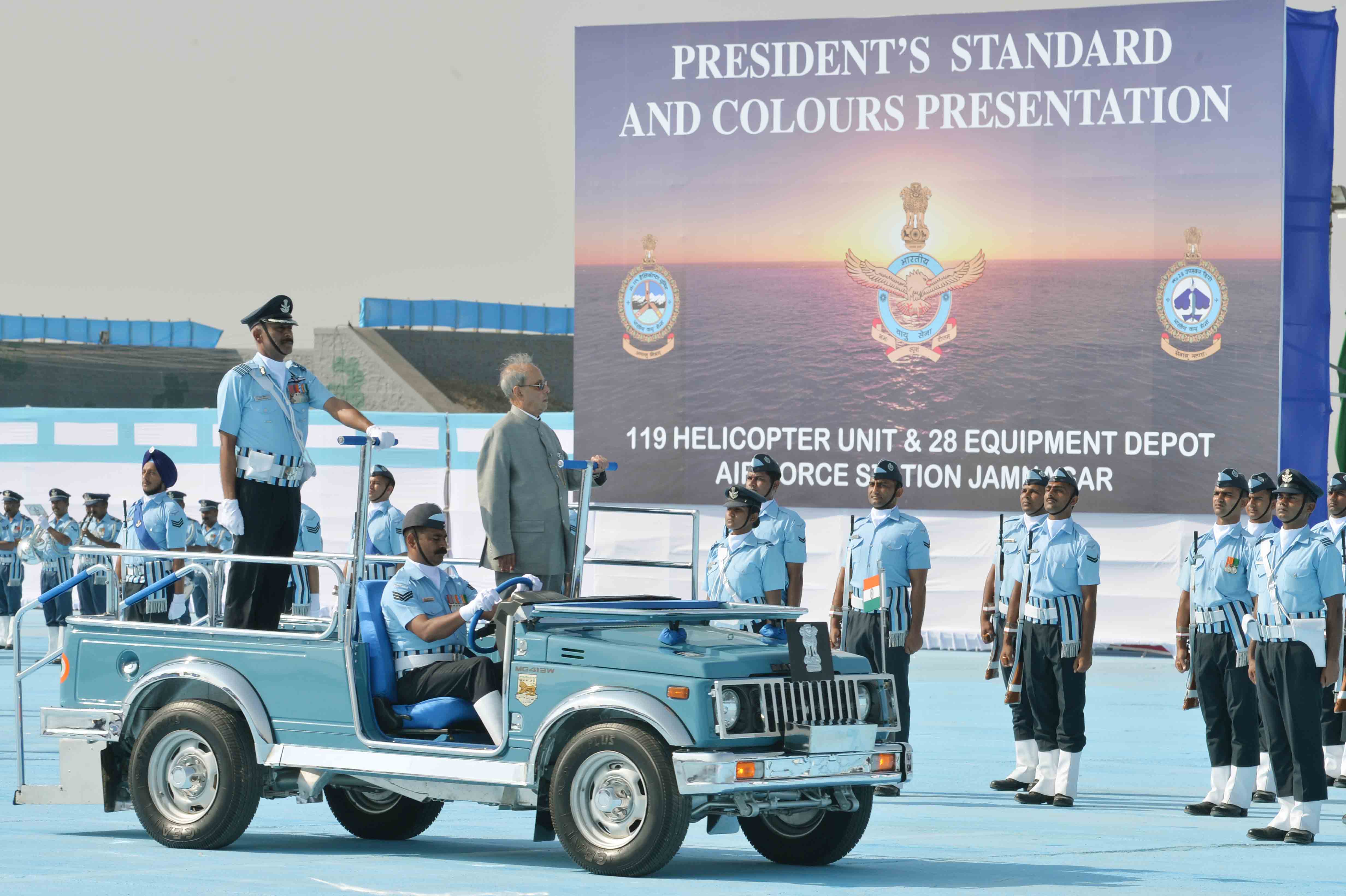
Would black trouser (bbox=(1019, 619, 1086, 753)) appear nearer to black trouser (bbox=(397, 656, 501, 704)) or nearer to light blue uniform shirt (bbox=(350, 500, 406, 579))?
black trouser (bbox=(397, 656, 501, 704))

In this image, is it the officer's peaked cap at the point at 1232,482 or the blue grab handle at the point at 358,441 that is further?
the officer's peaked cap at the point at 1232,482

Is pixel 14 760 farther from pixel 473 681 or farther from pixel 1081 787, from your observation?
pixel 1081 787

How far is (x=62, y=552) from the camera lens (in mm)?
21016

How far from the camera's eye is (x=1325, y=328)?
59.3 feet

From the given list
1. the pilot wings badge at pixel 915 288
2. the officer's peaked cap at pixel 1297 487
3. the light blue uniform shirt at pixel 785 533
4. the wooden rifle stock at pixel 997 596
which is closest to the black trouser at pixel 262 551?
the light blue uniform shirt at pixel 785 533

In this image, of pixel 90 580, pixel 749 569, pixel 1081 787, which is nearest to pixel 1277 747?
pixel 1081 787

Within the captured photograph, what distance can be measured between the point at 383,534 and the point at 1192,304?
8169mm

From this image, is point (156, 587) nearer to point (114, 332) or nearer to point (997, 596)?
point (997, 596)

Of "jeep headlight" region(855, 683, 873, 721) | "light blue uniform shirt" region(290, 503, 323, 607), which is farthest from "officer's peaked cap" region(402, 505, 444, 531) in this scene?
"light blue uniform shirt" region(290, 503, 323, 607)

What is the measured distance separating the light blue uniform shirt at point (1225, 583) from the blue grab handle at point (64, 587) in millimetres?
5974

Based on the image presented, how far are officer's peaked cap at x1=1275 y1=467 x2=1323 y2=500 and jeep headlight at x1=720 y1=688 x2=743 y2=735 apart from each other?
3696mm

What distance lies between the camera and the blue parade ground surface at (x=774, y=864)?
7.38 m

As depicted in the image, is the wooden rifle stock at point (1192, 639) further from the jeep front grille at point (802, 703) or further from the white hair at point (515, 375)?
the white hair at point (515, 375)

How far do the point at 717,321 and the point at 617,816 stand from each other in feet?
40.1
